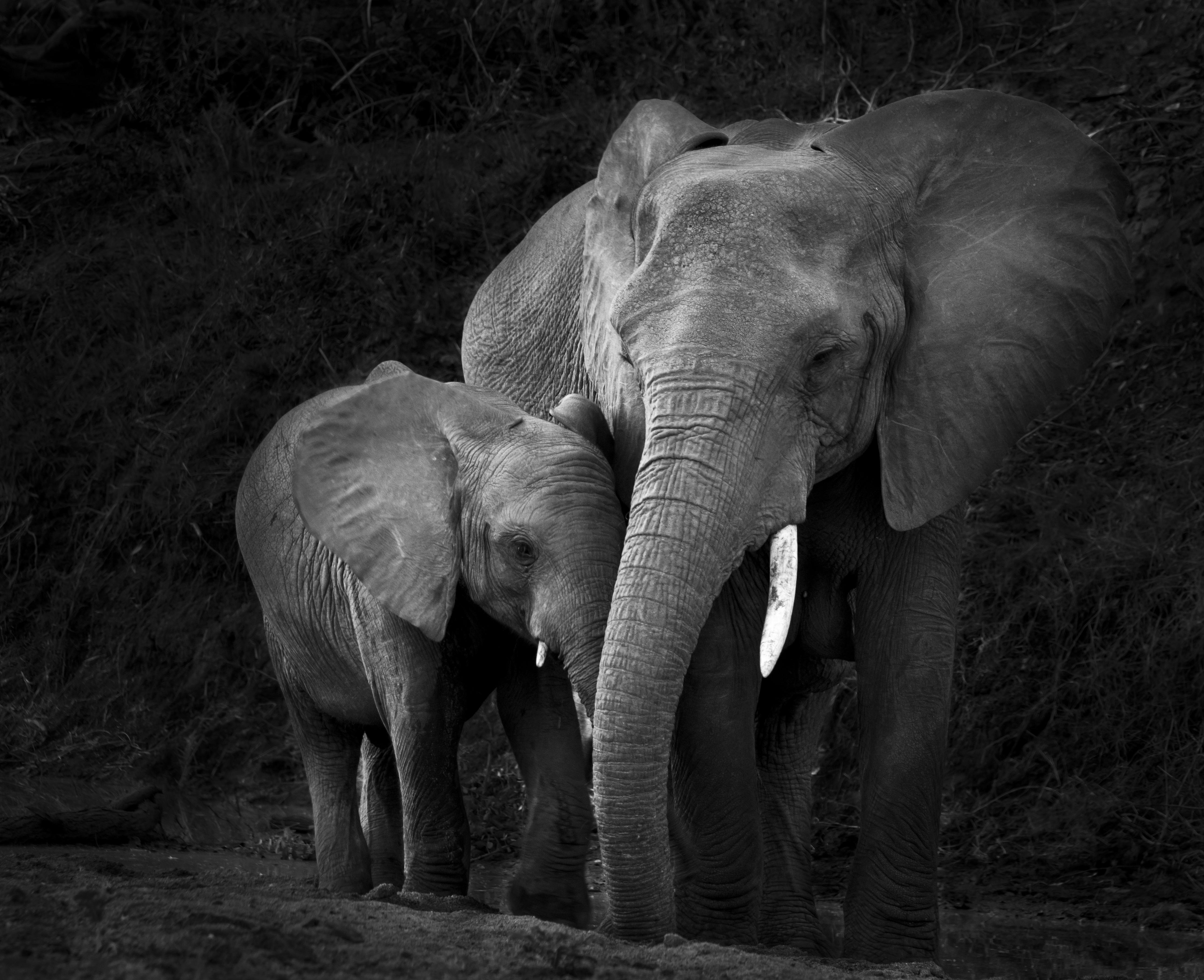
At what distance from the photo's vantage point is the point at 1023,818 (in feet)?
24.0

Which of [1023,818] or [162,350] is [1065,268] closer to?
[1023,818]

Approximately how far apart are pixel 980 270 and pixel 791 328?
72 centimetres

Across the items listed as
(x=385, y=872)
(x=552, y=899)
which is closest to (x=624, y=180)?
(x=552, y=899)

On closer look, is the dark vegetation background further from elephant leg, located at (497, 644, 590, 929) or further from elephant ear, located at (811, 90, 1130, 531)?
elephant ear, located at (811, 90, 1130, 531)

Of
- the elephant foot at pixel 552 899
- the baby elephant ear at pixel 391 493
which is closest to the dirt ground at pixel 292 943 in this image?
the elephant foot at pixel 552 899

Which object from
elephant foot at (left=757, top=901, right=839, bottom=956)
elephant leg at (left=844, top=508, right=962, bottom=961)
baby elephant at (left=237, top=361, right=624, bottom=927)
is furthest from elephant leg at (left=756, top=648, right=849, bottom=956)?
baby elephant at (left=237, top=361, right=624, bottom=927)

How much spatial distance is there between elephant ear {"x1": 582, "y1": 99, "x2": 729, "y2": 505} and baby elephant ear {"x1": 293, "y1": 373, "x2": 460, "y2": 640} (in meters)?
0.47

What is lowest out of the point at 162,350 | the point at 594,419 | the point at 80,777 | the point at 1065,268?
the point at 80,777

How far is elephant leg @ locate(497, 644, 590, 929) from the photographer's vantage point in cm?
535

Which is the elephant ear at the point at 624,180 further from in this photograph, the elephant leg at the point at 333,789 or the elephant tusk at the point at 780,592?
the elephant leg at the point at 333,789

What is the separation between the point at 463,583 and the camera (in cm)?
549

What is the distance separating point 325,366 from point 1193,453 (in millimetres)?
4147

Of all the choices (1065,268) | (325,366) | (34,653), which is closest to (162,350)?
(325,366)

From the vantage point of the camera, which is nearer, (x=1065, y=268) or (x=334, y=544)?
(x=1065, y=268)
